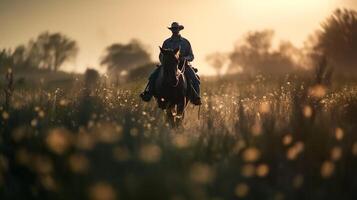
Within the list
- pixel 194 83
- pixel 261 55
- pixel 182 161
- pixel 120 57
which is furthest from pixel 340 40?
pixel 120 57

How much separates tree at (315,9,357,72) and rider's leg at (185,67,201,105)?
15.9m

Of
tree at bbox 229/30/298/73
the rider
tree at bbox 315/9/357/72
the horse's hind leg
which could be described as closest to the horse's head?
the horse's hind leg

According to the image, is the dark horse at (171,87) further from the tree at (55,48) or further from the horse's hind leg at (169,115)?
the tree at (55,48)

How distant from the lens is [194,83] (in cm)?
1419

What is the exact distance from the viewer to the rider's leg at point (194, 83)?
14.0m

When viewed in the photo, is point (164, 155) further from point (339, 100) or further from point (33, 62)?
point (33, 62)

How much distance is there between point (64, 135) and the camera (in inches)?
262

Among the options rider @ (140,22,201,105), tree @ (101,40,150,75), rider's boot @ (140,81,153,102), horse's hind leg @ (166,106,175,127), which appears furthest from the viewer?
tree @ (101,40,150,75)

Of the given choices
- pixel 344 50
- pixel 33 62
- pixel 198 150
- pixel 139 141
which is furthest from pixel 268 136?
pixel 33 62

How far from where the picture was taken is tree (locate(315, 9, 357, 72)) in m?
28.8

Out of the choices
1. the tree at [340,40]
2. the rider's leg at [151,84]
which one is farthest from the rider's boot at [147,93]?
the tree at [340,40]

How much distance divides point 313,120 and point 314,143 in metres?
0.75

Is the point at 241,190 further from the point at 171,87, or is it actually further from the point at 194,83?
the point at 194,83

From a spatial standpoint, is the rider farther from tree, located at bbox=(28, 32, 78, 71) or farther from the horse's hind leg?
tree, located at bbox=(28, 32, 78, 71)
